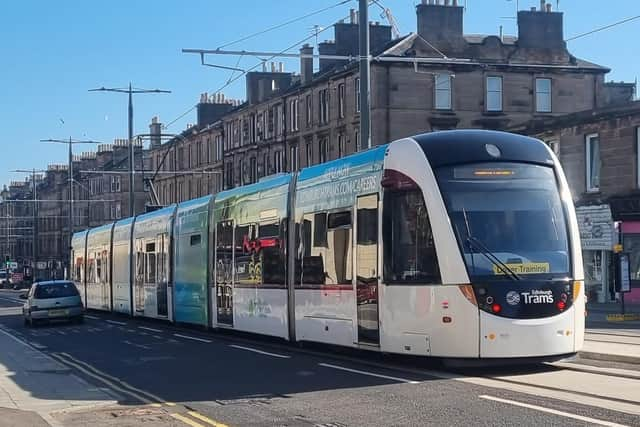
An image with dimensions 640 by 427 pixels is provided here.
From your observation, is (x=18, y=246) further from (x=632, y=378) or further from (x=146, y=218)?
(x=632, y=378)

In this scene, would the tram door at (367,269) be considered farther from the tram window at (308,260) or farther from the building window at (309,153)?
the building window at (309,153)

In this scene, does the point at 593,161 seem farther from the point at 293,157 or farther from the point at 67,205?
the point at 67,205

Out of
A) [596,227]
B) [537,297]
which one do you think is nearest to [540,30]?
[596,227]

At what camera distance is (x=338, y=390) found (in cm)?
1262

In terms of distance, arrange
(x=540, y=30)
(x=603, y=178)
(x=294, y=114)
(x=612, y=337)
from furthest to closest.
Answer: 1. (x=294, y=114)
2. (x=540, y=30)
3. (x=603, y=178)
4. (x=612, y=337)

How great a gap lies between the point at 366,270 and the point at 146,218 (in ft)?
60.3

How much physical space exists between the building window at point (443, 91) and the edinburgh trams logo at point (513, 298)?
130 ft

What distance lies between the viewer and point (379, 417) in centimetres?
1040

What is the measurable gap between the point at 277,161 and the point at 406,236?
4655cm

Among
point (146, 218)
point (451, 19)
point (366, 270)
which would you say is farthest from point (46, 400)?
point (451, 19)

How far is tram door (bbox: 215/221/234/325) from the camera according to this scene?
74.6 ft

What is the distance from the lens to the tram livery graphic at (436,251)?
13195mm

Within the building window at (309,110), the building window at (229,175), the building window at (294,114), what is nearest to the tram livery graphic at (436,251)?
the building window at (309,110)

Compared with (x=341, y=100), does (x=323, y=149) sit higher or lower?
lower
